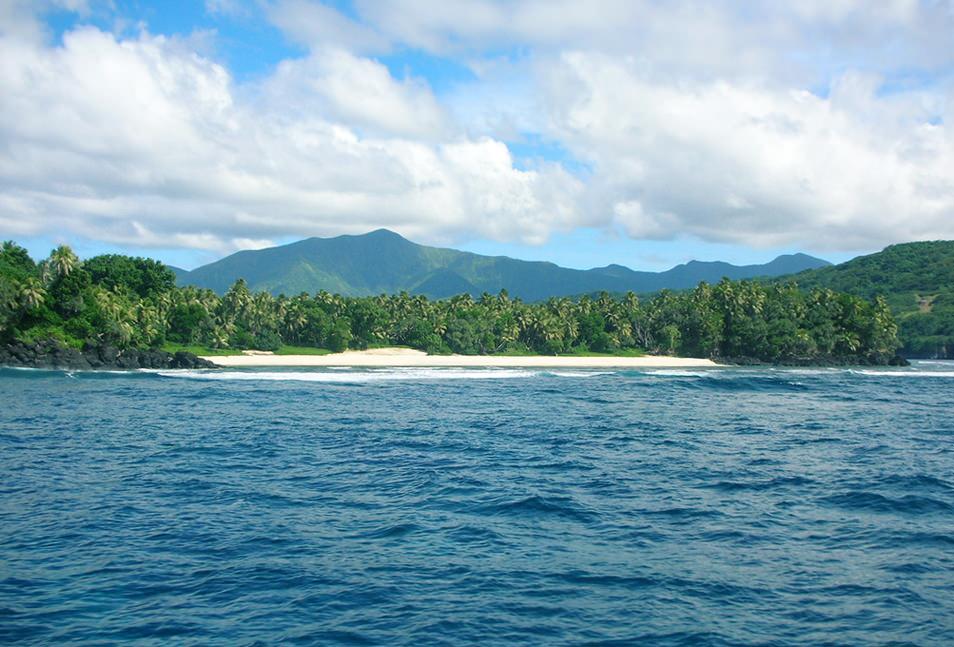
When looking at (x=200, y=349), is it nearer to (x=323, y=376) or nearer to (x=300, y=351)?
(x=300, y=351)

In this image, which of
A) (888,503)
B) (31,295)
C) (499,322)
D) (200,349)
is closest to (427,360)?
(499,322)

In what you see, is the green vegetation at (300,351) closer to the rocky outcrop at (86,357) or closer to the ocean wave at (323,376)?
the rocky outcrop at (86,357)

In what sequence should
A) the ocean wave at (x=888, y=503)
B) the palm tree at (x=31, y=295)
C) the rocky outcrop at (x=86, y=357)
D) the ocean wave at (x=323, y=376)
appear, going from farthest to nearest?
the palm tree at (x=31, y=295) → the rocky outcrop at (x=86, y=357) → the ocean wave at (x=323, y=376) → the ocean wave at (x=888, y=503)

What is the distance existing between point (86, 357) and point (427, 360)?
5628 cm

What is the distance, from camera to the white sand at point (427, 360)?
121m

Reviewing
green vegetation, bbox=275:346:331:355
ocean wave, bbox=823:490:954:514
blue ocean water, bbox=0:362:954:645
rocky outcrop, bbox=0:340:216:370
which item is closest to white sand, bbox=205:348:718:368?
green vegetation, bbox=275:346:331:355

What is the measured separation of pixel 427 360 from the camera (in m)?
136

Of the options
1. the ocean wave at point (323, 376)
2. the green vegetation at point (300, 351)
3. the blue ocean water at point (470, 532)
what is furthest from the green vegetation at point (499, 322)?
the blue ocean water at point (470, 532)

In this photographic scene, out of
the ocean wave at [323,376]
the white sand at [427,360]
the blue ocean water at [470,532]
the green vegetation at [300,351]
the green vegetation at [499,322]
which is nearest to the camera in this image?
the blue ocean water at [470,532]

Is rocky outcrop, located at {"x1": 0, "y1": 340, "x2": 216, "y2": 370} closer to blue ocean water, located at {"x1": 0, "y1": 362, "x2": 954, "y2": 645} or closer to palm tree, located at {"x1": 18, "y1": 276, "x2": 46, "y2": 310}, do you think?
palm tree, located at {"x1": 18, "y1": 276, "x2": 46, "y2": 310}

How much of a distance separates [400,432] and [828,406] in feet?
125

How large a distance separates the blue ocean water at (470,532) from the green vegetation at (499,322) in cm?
9115

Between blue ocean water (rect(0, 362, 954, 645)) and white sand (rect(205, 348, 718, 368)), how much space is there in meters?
76.3

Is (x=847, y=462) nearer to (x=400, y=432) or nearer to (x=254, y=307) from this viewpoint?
(x=400, y=432)
